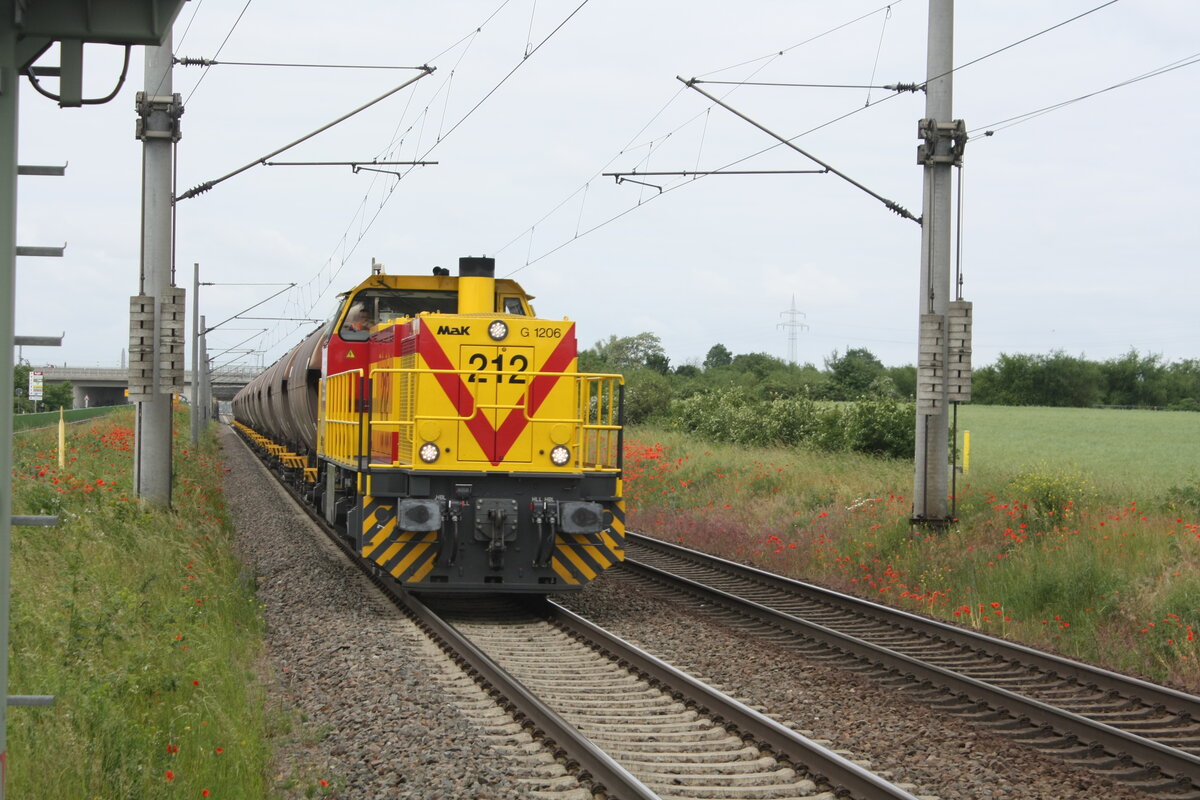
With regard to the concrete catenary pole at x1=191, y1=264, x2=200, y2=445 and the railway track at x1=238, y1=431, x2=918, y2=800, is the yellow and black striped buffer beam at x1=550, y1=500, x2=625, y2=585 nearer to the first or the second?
the railway track at x1=238, y1=431, x2=918, y2=800

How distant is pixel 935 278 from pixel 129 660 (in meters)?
10.1

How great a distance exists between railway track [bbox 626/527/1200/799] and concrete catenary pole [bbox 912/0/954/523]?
2539 millimetres

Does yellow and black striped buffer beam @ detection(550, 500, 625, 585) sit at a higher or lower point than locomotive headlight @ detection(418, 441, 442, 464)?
lower

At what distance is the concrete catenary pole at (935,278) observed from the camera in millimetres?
13312

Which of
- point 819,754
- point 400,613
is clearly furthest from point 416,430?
point 819,754

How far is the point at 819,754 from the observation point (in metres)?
5.68

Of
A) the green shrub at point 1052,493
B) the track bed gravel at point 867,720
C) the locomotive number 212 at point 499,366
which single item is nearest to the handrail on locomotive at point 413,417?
the locomotive number 212 at point 499,366

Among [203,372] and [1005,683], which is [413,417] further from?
[203,372]

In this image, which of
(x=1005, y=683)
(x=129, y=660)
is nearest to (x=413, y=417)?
(x=129, y=660)

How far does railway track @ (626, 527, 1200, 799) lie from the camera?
627cm

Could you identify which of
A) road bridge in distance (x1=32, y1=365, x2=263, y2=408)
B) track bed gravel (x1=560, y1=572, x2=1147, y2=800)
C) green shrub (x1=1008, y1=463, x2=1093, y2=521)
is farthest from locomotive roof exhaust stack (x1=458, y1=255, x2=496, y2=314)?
road bridge in distance (x1=32, y1=365, x2=263, y2=408)

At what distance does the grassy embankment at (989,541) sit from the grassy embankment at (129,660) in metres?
6.64

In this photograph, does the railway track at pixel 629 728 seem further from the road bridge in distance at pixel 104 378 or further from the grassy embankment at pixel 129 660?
the road bridge in distance at pixel 104 378

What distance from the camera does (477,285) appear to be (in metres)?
11.5
